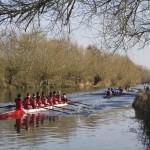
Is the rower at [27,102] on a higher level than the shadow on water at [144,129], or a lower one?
higher

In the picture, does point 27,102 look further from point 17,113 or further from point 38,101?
point 38,101

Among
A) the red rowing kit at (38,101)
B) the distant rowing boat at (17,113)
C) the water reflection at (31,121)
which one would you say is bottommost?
the water reflection at (31,121)

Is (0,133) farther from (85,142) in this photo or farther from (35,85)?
(35,85)

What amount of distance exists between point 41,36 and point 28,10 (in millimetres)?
795

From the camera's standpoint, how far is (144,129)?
17.2 metres

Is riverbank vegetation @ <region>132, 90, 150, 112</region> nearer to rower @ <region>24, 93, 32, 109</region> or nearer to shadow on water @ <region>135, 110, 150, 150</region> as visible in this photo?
shadow on water @ <region>135, 110, 150, 150</region>

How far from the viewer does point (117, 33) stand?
7668 mm

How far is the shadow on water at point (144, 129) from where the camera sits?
45.5ft

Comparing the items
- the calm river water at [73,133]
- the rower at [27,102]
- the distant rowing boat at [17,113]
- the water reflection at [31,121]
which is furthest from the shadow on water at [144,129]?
the rower at [27,102]

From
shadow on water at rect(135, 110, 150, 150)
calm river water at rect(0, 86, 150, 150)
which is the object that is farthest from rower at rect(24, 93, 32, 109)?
shadow on water at rect(135, 110, 150, 150)

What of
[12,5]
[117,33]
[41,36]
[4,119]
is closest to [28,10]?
[12,5]

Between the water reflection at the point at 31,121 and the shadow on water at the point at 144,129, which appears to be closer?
the shadow on water at the point at 144,129

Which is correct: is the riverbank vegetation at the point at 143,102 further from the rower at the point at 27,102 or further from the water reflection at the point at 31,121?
the rower at the point at 27,102

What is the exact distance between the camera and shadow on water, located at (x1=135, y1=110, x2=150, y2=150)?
13859 millimetres
